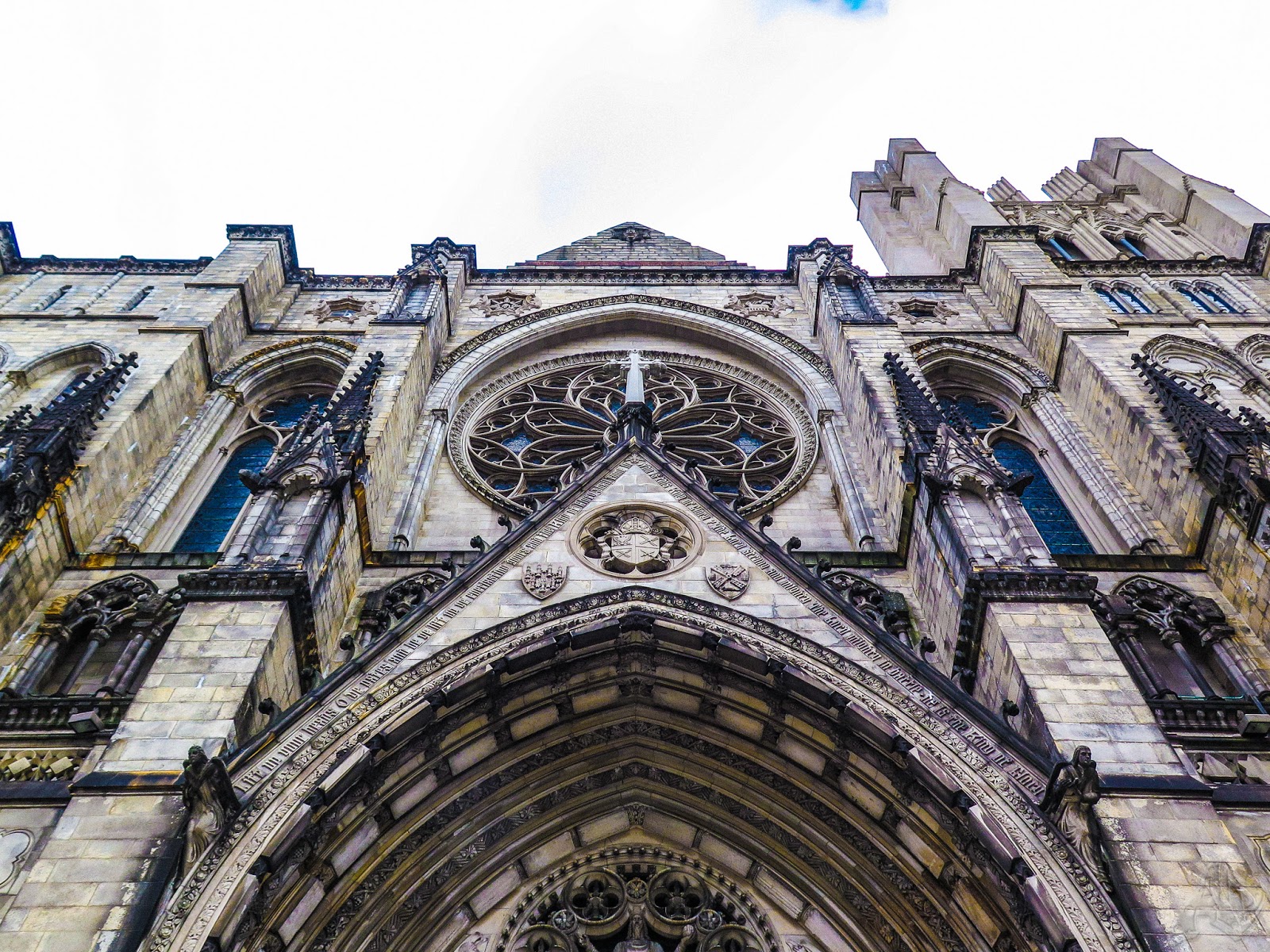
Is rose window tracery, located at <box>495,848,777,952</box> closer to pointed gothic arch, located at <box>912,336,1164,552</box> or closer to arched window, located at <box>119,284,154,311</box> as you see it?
pointed gothic arch, located at <box>912,336,1164,552</box>

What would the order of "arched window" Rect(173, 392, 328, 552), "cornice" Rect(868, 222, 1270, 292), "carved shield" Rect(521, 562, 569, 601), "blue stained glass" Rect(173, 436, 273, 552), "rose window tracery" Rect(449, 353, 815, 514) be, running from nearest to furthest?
"carved shield" Rect(521, 562, 569, 601) → "blue stained glass" Rect(173, 436, 273, 552) → "arched window" Rect(173, 392, 328, 552) → "rose window tracery" Rect(449, 353, 815, 514) → "cornice" Rect(868, 222, 1270, 292)

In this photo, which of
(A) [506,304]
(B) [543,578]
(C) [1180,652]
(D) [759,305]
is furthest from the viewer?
(D) [759,305]

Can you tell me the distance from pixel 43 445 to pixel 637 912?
28.2 feet

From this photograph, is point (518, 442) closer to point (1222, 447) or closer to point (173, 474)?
point (173, 474)

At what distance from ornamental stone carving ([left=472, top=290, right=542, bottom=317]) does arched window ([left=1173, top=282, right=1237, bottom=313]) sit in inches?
518

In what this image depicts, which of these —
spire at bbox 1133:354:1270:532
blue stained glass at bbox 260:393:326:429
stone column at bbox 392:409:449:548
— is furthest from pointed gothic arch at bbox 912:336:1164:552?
blue stained glass at bbox 260:393:326:429

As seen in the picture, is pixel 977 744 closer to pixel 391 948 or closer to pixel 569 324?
pixel 391 948

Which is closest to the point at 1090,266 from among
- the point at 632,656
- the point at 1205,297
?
the point at 1205,297

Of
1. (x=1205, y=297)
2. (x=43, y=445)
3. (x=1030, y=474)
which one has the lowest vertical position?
(x=43, y=445)

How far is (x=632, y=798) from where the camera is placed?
9930 mm

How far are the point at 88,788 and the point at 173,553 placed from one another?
4.76m

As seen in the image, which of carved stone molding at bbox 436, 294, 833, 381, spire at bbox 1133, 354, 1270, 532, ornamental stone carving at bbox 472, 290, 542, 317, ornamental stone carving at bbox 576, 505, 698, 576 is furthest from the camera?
ornamental stone carving at bbox 472, 290, 542, 317

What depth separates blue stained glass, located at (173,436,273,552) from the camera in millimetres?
13711

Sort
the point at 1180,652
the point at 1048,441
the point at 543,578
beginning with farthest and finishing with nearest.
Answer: the point at 1048,441 → the point at 1180,652 → the point at 543,578
